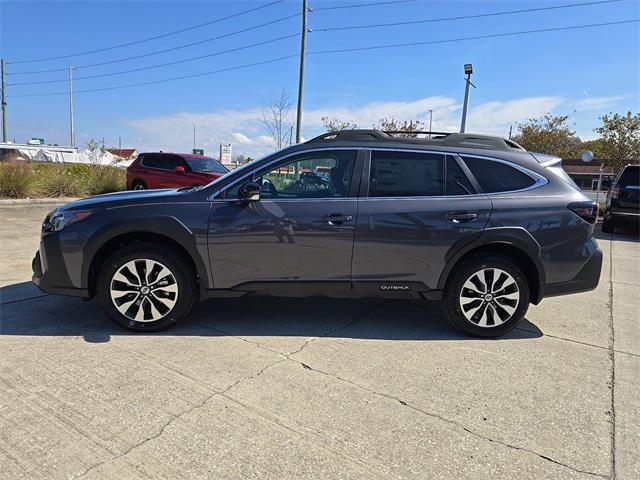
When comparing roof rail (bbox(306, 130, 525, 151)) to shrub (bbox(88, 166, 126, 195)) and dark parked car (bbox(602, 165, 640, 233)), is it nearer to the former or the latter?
dark parked car (bbox(602, 165, 640, 233))

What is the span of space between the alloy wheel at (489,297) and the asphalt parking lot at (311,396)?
0.23 metres

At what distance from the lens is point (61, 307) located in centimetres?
450

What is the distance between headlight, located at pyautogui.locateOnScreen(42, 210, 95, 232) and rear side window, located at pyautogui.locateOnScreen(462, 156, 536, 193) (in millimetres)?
3363

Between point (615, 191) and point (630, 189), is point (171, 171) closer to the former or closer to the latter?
point (615, 191)

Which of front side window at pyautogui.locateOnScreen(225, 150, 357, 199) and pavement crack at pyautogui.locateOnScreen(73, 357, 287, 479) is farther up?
front side window at pyautogui.locateOnScreen(225, 150, 357, 199)

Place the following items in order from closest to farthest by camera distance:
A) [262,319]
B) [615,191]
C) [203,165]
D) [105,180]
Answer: [262,319] < [615,191] < [203,165] < [105,180]

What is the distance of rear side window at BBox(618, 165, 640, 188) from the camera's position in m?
10.5

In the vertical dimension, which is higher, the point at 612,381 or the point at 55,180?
the point at 55,180

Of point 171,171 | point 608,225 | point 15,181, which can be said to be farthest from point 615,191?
point 15,181

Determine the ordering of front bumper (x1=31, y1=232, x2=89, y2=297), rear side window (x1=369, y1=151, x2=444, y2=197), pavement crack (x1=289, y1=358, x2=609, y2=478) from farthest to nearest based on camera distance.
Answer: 1. rear side window (x1=369, y1=151, x2=444, y2=197)
2. front bumper (x1=31, y1=232, x2=89, y2=297)
3. pavement crack (x1=289, y1=358, x2=609, y2=478)

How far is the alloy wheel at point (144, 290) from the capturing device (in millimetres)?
3783

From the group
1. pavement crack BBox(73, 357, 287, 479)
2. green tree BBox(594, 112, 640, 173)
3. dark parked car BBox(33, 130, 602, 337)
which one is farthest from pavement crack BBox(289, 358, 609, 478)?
green tree BBox(594, 112, 640, 173)

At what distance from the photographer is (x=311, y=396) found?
2.95m

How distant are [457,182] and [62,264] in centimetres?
349
